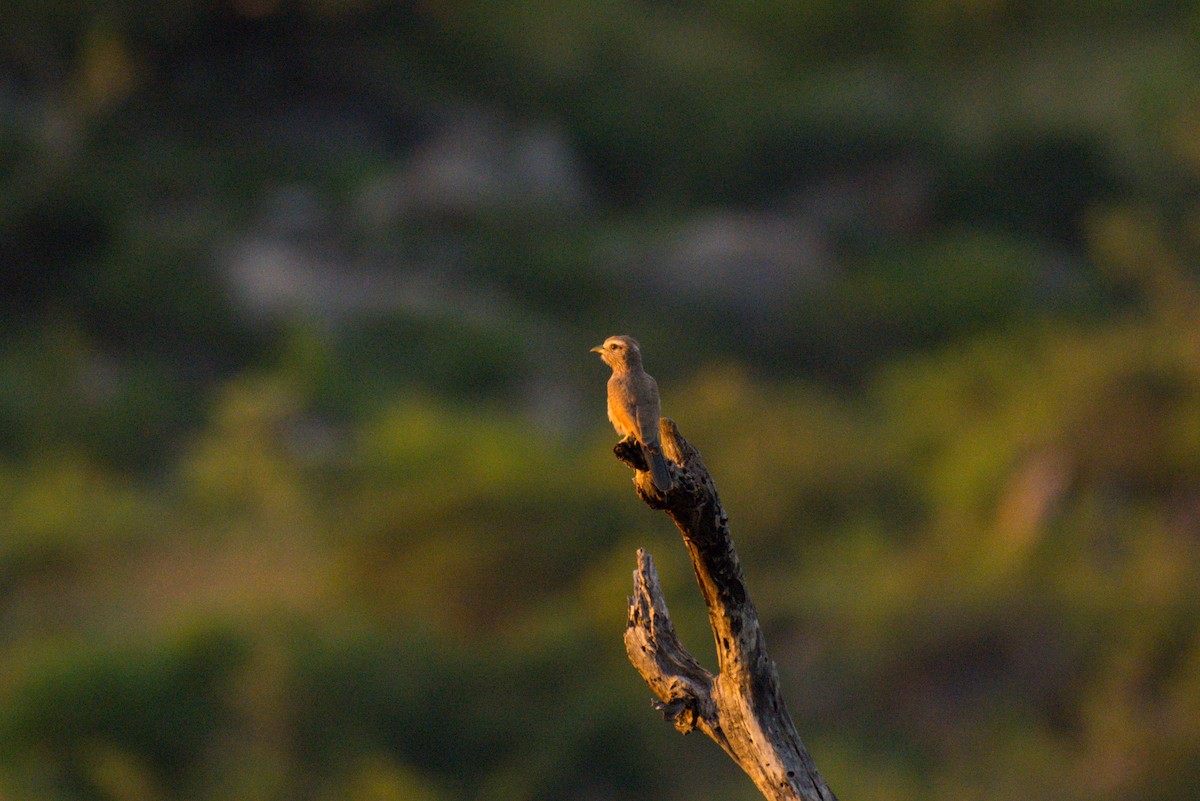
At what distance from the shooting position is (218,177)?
1346 inches

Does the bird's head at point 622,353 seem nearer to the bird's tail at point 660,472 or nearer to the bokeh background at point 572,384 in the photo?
the bird's tail at point 660,472

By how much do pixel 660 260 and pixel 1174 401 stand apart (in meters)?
14.5

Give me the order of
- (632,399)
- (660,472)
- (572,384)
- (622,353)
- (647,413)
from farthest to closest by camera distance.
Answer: (572,384)
(622,353)
(632,399)
(647,413)
(660,472)

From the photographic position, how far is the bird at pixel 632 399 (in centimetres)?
443

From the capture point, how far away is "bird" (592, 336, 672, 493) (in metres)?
4.43

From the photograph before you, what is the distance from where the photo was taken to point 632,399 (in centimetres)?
484

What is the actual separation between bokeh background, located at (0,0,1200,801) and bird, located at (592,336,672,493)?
8.94 metres

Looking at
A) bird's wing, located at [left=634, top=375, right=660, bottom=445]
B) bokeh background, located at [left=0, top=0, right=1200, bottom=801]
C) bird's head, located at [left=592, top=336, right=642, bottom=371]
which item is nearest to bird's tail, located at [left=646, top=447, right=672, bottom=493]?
bird's wing, located at [left=634, top=375, right=660, bottom=445]

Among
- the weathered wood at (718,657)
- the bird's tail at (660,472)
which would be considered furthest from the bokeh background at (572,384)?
the bird's tail at (660,472)

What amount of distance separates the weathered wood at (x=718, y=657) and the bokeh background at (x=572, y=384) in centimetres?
968

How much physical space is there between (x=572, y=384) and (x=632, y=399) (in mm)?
23326

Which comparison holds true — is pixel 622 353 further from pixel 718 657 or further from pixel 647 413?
pixel 718 657

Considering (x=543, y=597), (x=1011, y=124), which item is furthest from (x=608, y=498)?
(x=1011, y=124)

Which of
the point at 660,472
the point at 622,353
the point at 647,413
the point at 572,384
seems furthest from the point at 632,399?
the point at 572,384
